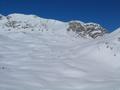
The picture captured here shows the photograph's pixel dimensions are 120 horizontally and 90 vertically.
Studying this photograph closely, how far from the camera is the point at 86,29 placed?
2442cm

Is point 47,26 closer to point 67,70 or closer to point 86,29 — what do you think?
point 86,29

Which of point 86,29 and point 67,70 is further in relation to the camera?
point 86,29

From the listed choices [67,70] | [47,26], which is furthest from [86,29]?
[67,70]

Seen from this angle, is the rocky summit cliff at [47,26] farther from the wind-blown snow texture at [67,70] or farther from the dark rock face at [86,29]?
the wind-blown snow texture at [67,70]

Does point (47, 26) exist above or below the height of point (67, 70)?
above

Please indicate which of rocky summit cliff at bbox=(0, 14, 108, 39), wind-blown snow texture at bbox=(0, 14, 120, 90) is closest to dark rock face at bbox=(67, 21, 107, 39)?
rocky summit cliff at bbox=(0, 14, 108, 39)

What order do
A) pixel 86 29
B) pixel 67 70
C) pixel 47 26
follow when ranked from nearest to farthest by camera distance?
pixel 67 70
pixel 86 29
pixel 47 26

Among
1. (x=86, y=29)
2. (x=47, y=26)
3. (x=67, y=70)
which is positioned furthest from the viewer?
(x=47, y=26)

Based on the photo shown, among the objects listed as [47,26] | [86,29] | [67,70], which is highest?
[47,26]

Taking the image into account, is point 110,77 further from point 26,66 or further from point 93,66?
point 26,66

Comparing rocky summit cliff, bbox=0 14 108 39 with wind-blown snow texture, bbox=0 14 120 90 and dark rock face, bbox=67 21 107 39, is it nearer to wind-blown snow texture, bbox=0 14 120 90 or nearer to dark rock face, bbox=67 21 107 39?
dark rock face, bbox=67 21 107 39

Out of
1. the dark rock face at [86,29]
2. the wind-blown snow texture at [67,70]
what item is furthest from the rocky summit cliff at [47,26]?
the wind-blown snow texture at [67,70]

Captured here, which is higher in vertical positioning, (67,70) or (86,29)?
(86,29)

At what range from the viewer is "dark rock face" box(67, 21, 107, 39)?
77.1 ft
